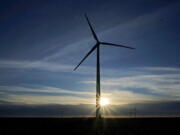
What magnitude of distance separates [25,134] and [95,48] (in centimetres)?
2866

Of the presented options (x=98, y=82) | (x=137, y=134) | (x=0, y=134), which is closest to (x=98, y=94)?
(x=98, y=82)

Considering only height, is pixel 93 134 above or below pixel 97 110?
below

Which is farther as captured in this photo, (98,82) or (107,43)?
(107,43)

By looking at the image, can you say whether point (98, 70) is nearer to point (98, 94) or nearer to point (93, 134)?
point (98, 94)

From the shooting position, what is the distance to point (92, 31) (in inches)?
2756

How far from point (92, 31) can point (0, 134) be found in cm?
3453

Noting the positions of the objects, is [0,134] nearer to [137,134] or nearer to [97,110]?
[97,110]

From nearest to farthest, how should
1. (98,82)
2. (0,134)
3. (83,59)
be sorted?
(0,134) < (98,82) < (83,59)

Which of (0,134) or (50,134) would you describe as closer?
(0,134)

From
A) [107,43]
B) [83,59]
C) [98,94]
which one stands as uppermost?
[107,43]

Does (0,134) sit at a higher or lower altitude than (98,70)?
lower

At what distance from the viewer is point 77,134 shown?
60688 millimetres

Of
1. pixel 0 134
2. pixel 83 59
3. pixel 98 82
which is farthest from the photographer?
pixel 83 59

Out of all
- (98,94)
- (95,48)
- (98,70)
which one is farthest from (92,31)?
(98,94)
